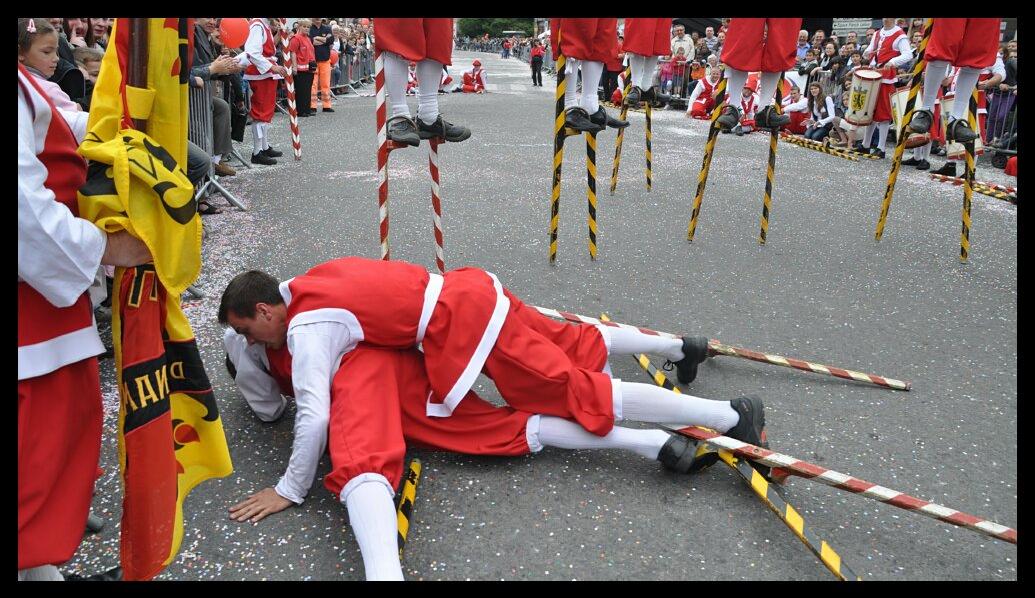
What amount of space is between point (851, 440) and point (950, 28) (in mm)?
3882

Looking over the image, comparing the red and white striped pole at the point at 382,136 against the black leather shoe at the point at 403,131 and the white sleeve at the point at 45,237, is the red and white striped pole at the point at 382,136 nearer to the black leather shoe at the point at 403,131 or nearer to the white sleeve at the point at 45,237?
the black leather shoe at the point at 403,131

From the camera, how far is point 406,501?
2.46 meters

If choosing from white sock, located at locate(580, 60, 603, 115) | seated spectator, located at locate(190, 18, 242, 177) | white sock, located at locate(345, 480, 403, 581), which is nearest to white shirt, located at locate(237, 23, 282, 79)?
seated spectator, located at locate(190, 18, 242, 177)

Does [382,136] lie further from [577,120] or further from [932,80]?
[932,80]

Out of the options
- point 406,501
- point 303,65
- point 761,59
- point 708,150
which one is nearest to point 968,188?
point 761,59

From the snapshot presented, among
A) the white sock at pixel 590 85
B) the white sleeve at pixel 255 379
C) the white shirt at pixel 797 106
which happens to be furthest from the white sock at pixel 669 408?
the white shirt at pixel 797 106

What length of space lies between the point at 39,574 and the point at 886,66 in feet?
38.5

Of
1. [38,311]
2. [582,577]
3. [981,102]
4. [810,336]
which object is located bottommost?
[582,577]

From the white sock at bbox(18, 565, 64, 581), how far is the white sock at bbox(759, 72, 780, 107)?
5565mm

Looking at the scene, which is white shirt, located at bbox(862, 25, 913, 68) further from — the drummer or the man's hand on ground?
the man's hand on ground

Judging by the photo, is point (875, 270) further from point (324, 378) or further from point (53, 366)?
point (53, 366)

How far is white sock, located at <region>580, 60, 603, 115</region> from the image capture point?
527 cm
